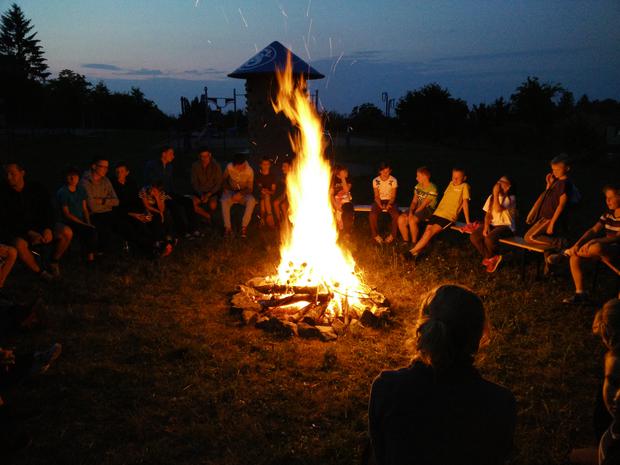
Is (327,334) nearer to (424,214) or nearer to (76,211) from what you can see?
(424,214)

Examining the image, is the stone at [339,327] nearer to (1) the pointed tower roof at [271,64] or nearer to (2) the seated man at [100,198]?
(2) the seated man at [100,198]

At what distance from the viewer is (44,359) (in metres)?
4.77

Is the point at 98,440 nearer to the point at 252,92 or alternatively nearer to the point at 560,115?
the point at 252,92

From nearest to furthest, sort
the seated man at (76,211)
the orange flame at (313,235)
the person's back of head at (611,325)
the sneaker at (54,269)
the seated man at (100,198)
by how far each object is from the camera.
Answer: the person's back of head at (611,325) < the orange flame at (313,235) < the sneaker at (54,269) < the seated man at (76,211) < the seated man at (100,198)

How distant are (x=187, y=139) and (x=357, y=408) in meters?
22.3

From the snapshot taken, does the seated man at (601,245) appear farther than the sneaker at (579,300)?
No

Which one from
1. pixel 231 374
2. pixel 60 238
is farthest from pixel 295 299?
pixel 60 238

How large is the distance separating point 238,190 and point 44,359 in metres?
5.81

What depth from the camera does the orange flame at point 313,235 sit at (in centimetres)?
681

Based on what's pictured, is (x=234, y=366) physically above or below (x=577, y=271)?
below

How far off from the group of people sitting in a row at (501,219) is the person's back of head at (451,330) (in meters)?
5.16

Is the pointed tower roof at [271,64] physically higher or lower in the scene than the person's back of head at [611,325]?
higher

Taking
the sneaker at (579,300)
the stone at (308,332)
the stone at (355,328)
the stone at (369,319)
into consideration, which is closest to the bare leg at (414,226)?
the sneaker at (579,300)

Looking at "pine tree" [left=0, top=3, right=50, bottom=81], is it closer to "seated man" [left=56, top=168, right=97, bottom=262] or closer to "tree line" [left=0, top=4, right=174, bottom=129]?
"tree line" [left=0, top=4, right=174, bottom=129]
